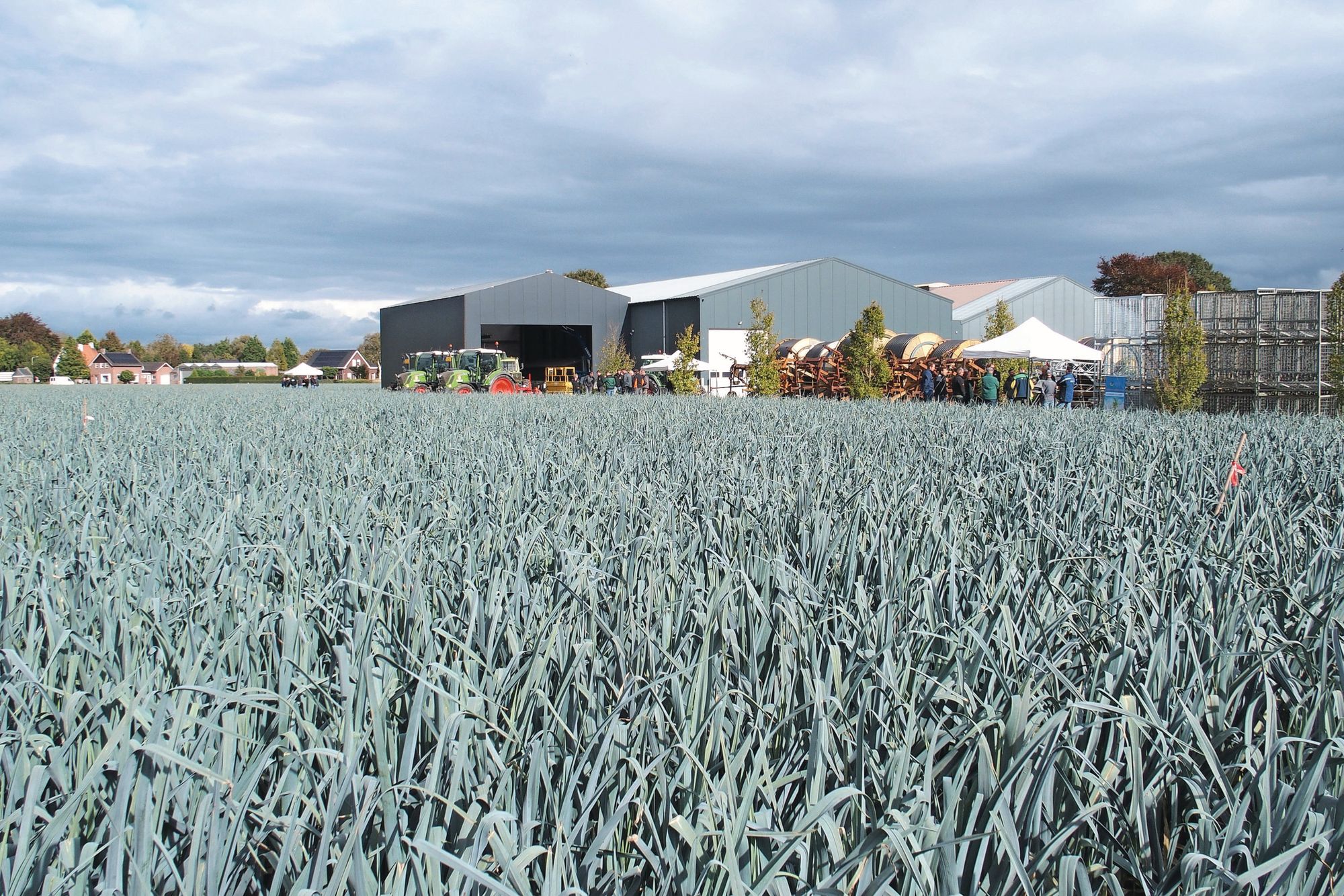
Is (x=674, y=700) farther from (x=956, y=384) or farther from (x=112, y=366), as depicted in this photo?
(x=112, y=366)

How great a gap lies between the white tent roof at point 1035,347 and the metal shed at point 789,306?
667 inches

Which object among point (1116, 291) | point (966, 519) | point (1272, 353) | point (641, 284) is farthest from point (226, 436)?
point (1116, 291)

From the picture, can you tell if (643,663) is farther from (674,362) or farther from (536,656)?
(674,362)

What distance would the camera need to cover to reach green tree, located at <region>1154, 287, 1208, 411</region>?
591 inches

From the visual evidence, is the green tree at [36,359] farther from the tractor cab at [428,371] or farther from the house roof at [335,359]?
the tractor cab at [428,371]

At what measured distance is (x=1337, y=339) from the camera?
579 inches

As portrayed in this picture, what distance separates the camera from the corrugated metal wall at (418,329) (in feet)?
138

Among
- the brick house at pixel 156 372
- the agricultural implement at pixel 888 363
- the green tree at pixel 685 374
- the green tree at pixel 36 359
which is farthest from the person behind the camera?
the brick house at pixel 156 372

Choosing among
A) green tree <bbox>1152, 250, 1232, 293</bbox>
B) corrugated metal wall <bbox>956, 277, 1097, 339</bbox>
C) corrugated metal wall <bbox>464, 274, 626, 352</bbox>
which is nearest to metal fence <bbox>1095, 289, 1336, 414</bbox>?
corrugated metal wall <bbox>956, 277, 1097, 339</bbox>

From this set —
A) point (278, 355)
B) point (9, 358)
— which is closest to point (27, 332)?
point (9, 358)

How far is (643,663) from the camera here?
1.65 m

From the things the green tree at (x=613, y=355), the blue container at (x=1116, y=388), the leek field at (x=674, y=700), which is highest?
the green tree at (x=613, y=355)

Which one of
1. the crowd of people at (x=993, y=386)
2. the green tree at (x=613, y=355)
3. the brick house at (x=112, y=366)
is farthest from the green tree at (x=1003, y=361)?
the brick house at (x=112, y=366)

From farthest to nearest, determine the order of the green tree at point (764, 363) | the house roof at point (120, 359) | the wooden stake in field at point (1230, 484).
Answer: the house roof at point (120, 359) < the green tree at point (764, 363) < the wooden stake in field at point (1230, 484)
